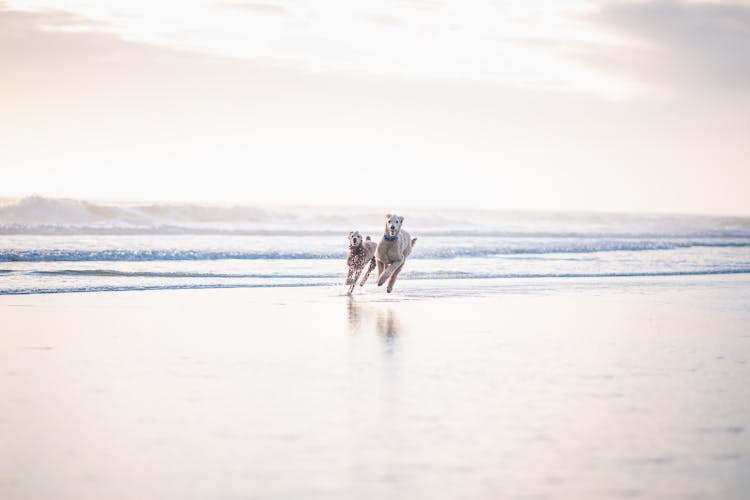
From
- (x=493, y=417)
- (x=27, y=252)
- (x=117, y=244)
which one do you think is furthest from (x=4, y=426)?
(x=117, y=244)

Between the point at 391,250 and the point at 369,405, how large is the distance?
7670 millimetres

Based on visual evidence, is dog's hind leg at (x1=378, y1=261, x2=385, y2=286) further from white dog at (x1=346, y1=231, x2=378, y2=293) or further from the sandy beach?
the sandy beach

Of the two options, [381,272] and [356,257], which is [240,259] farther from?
[381,272]

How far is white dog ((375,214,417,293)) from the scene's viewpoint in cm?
1267

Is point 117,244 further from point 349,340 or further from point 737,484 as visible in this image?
point 737,484

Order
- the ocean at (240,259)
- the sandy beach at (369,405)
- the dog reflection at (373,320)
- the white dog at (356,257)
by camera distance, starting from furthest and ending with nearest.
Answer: the ocean at (240,259)
the white dog at (356,257)
the dog reflection at (373,320)
the sandy beach at (369,405)

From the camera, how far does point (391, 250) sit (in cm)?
1295

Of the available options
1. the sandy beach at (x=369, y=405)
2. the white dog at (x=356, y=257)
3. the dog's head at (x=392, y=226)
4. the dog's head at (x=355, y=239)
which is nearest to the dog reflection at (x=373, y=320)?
the sandy beach at (x=369, y=405)

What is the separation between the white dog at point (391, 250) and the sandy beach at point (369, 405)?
9.29 ft

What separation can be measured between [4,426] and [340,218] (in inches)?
1609

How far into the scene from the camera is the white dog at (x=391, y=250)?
12.7 meters

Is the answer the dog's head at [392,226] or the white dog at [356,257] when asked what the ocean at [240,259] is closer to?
the white dog at [356,257]

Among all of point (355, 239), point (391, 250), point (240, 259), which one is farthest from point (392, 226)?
point (240, 259)

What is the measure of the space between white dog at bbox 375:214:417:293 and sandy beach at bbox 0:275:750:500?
2832 millimetres
